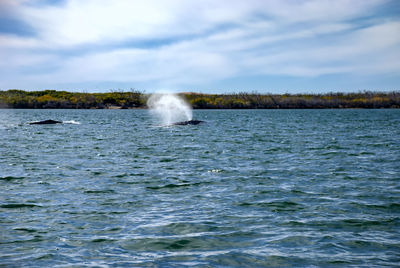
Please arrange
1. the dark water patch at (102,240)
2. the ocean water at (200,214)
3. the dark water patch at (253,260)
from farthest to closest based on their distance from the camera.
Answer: the dark water patch at (102,240), the ocean water at (200,214), the dark water patch at (253,260)

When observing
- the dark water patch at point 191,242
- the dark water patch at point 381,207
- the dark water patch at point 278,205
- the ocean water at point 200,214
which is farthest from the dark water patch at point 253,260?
the dark water patch at point 381,207

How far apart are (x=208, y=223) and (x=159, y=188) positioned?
4828 mm

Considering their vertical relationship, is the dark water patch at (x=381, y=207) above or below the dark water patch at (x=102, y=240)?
above

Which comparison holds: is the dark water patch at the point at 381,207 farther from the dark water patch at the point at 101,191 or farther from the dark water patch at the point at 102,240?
the dark water patch at the point at 101,191

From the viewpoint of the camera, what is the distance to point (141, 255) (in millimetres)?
8422

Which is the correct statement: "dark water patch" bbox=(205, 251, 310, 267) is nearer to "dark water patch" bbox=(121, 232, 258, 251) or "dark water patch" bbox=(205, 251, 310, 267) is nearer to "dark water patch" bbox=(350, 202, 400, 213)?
"dark water patch" bbox=(121, 232, 258, 251)

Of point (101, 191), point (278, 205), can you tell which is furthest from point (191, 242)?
point (101, 191)

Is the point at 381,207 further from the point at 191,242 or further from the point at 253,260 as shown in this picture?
the point at 191,242

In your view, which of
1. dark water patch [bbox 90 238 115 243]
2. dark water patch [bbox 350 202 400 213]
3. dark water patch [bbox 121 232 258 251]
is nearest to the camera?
dark water patch [bbox 121 232 258 251]

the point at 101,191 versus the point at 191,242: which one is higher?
the point at 101,191

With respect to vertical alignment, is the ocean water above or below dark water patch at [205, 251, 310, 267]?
above

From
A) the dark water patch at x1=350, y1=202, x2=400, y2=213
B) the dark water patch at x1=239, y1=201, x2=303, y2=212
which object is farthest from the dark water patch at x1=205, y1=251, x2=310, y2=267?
the dark water patch at x1=350, y1=202, x2=400, y2=213

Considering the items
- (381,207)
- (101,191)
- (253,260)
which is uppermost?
(101,191)

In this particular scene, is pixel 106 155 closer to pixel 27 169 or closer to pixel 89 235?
pixel 27 169
